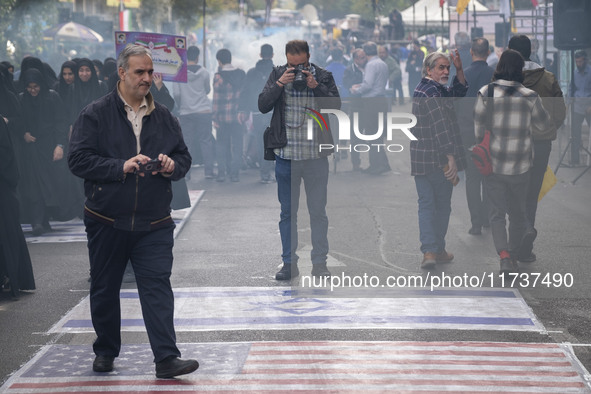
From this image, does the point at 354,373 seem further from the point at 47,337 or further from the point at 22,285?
the point at 22,285

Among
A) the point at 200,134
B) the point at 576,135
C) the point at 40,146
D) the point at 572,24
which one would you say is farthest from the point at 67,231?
the point at 576,135

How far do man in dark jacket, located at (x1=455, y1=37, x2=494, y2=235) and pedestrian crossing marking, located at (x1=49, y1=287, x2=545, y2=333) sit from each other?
249 centimetres

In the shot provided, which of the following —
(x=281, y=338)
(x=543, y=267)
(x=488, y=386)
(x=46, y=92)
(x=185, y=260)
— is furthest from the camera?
(x=46, y=92)

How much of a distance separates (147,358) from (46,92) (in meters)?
6.13

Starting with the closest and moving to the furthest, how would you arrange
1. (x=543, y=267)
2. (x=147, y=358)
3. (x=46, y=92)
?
(x=147, y=358) → (x=543, y=267) → (x=46, y=92)

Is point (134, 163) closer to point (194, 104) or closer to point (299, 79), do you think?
point (299, 79)

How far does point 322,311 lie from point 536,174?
2.87 metres

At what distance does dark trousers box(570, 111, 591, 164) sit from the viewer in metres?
16.9

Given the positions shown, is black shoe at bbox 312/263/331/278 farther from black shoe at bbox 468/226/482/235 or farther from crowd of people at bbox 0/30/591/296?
black shoe at bbox 468/226/482/235

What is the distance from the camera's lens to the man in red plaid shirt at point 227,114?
1658 cm

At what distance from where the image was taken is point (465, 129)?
34.4 feet

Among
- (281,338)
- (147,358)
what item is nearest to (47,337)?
(147,358)

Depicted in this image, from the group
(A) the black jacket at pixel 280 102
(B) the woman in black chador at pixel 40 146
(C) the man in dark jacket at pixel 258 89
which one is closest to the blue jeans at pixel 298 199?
(A) the black jacket at pixel 280 102

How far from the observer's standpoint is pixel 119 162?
5770mm
